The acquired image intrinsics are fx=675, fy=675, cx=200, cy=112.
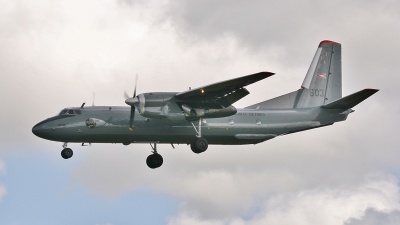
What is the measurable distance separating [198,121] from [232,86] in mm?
3269

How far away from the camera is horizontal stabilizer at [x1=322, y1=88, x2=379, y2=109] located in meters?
34.5

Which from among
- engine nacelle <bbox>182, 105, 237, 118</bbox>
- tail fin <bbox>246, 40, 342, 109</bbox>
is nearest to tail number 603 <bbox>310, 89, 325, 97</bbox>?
tail fin <bbox>246, 40, 342, 109</bbox>

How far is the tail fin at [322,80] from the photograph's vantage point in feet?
128

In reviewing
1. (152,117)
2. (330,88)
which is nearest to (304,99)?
(330,88)

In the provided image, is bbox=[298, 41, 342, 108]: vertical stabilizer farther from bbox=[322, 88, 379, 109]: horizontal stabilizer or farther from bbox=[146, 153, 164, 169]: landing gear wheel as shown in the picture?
bbox=[146, 153, 164, 169]: landing gear wheel

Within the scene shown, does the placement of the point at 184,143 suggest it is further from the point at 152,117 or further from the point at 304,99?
the point at 304,99

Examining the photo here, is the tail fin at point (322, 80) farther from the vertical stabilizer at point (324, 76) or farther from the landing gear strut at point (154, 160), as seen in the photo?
the landing gear strut at point (154, 160)

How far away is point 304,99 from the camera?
38969 millimetres

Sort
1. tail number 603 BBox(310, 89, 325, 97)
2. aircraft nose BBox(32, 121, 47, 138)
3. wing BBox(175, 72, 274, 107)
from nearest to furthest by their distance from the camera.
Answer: wing BBox(175, 72, 274, 107) < aircraft nose BBox(32, 121, 47, 138) < tail number 603 BBox(310, 89, 325, 97)

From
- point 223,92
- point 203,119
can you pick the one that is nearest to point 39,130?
point 203,119

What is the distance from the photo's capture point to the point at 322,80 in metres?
40.1

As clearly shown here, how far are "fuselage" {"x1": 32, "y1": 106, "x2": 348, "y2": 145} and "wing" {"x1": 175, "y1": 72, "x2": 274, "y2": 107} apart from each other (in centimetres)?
165

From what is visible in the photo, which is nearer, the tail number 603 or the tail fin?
the tail fin

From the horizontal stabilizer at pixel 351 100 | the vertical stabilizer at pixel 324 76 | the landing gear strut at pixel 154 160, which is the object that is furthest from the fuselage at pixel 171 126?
the landing gear strut at pixel 154 160
